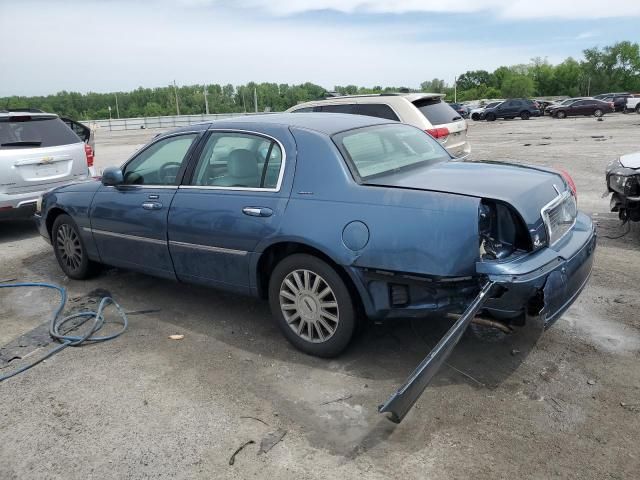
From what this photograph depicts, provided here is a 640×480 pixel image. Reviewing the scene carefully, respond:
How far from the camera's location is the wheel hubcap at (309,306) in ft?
12.2

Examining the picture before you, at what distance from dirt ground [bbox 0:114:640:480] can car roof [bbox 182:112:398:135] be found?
155 centimetres

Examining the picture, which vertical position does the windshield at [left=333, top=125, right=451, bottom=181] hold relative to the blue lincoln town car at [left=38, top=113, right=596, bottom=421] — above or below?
above

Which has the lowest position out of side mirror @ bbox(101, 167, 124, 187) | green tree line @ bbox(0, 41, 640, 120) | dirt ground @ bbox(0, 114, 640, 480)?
dirt ground @ bbox(0, 114, 640, 480)

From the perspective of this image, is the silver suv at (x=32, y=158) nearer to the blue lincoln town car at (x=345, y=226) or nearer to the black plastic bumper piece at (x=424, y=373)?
the blue lincoln town car at (x=345, y=226)

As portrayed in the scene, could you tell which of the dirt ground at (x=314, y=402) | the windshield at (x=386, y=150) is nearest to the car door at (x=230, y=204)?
the windshield at (x=386, y=150)

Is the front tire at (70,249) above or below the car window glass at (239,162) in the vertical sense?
below

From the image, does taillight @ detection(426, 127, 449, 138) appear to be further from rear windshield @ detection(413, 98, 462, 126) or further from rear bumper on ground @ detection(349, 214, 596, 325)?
rear bumper on ground @ detection(349, 214, 596, 325)

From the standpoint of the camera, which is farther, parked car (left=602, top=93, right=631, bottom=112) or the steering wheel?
parked car (left=602, top=93, right=631, bottom=112)

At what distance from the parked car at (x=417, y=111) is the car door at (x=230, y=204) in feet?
14.7

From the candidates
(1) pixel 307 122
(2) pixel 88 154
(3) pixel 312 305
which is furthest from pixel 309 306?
(2) pixel 88 154

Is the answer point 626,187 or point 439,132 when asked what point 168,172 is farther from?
point 439,132

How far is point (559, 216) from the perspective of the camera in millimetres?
3676

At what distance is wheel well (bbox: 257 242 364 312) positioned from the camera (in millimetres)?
3609

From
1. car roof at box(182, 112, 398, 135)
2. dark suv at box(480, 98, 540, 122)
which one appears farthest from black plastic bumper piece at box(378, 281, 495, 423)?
dark suv at box(480, 98, 540, 122)
